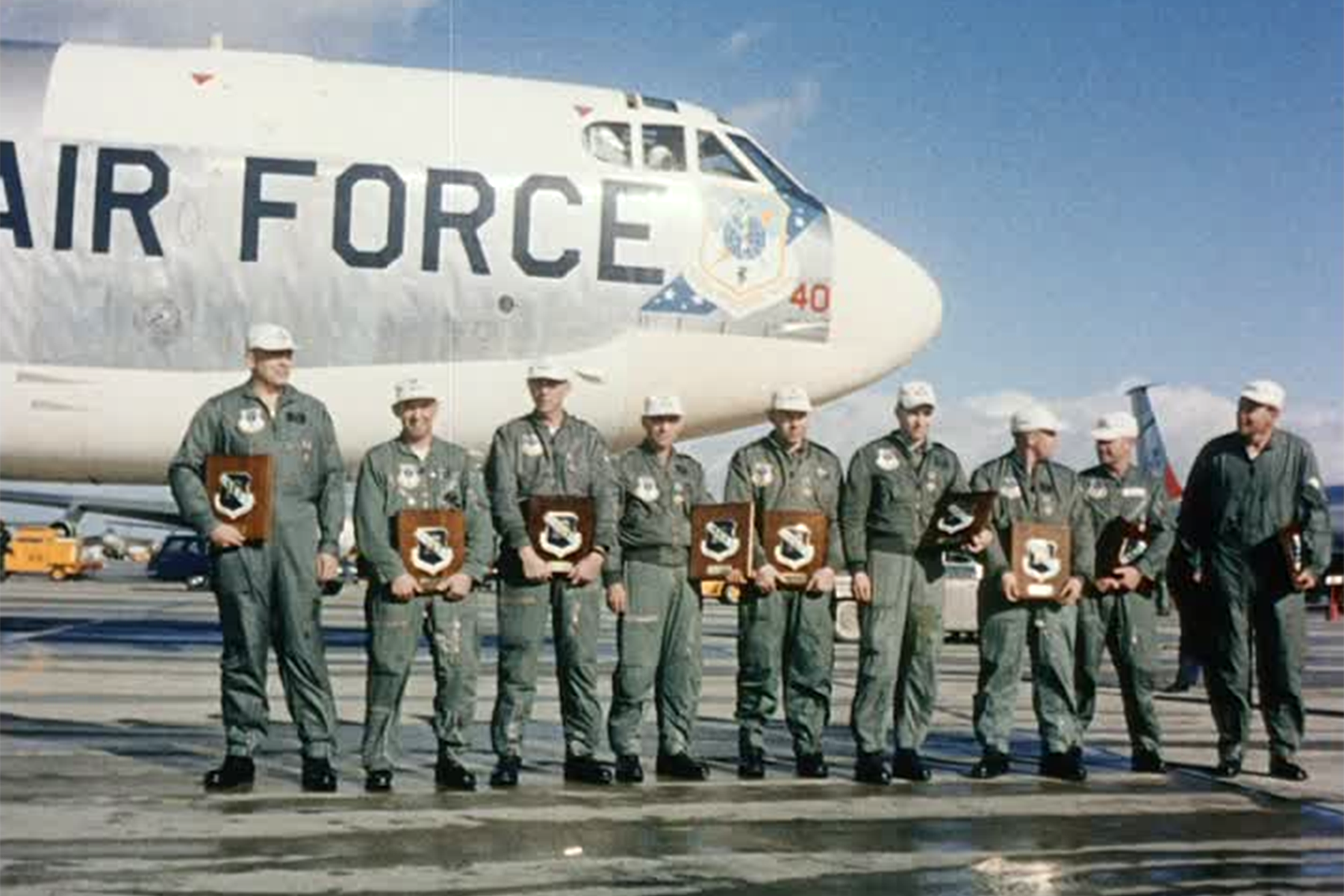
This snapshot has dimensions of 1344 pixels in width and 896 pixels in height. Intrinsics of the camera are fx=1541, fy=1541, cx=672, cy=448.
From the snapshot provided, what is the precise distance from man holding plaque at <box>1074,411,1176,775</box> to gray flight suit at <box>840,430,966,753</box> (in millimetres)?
952

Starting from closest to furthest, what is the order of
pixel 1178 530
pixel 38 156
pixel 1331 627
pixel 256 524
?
pixel 256 524, pixel 1178 530, pixel 38 156, pixel 1331 627

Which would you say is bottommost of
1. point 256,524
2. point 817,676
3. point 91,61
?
point 817,676

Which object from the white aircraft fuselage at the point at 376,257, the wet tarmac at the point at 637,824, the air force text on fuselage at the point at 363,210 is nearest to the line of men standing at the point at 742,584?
the wet tarmac at the point at 637,824

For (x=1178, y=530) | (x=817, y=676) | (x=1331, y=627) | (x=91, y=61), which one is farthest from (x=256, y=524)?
(x=1331, y=627)

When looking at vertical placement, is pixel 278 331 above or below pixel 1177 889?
above

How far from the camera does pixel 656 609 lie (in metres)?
8.30

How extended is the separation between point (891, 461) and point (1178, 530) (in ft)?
6.28

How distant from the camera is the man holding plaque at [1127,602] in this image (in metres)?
8.70

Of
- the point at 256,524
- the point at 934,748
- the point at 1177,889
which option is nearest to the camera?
the point at 1177,889

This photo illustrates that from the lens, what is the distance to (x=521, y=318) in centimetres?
1280

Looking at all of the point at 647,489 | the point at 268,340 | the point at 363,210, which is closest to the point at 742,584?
the point at 647,489

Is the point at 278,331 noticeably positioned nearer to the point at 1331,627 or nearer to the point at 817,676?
the point at 817,676

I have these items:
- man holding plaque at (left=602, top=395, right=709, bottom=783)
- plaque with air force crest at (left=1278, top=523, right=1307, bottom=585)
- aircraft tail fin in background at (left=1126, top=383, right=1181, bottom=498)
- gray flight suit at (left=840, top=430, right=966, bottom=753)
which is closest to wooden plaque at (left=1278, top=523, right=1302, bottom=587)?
plaque with air force crest at (left=1278, top=523, right=1307, bottom=585)

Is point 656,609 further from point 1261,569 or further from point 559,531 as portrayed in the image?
point 1261,569
